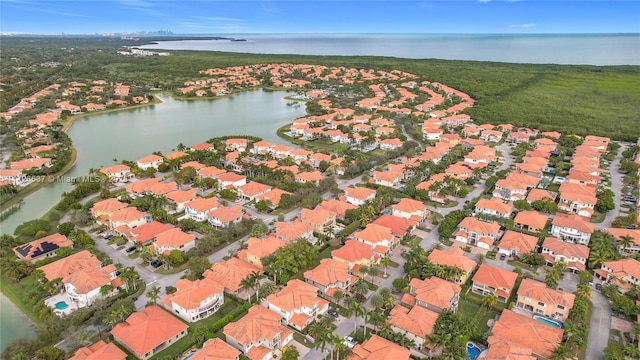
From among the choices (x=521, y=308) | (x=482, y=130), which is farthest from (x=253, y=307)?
(x=482, y=130)

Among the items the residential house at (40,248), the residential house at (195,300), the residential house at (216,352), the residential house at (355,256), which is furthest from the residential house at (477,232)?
the residential house at (40,248)

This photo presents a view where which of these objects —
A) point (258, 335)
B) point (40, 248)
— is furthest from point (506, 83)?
point (40, 248)

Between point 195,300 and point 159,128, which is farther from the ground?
point 159,128

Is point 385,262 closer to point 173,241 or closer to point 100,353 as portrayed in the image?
point 173,241

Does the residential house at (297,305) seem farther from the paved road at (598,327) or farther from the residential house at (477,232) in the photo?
the paved road at (598,327)

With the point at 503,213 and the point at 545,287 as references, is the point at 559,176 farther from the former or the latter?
the point at 545,287

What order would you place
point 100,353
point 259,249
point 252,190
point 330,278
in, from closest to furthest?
point 100,353 → point 330,278 → point 259,249 → point 252,190
